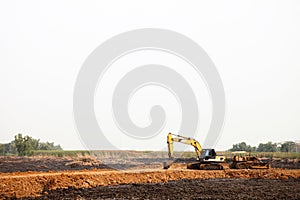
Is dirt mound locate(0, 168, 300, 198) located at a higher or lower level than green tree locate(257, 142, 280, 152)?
lower

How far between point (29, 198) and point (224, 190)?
1356cm

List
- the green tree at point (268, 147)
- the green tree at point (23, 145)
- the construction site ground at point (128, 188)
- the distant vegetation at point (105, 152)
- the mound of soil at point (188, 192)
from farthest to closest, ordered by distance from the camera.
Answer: the green tree at point (268, 147) < the green tree at point (23, 145) < the distant vegetation at point (105, 152) < the construction site ground at point (128, 188) < the mound of soil at point (188, 192)

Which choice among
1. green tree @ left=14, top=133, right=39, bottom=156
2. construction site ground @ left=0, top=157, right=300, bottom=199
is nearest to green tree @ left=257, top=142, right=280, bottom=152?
green tree @ left=14, top=133, right=39, bottom=156

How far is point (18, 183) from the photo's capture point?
95.7 ft

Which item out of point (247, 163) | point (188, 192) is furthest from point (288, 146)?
point (188, 192)

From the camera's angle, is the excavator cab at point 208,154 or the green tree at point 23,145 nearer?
the excavator cab at point 208,154

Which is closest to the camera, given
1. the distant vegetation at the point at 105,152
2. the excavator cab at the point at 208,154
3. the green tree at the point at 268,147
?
the excavator cab at the point at 208,154

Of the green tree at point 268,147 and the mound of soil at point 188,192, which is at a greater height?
the green tree at point 268,147

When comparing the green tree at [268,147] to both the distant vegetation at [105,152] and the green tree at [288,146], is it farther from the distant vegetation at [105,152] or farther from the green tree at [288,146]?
the green tree at [288,146]

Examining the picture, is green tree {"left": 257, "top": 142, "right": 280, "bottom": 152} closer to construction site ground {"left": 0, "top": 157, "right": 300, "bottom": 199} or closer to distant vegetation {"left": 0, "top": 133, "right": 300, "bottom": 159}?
distant vegetation {"left": 0, "top": 133, "right": 300, "bottom": 159}

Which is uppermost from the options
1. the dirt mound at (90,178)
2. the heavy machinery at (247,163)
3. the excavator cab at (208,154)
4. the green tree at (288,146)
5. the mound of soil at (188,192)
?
the green tree at (288,146)

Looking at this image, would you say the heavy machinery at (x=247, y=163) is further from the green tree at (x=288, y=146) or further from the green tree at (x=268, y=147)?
the green tree at (x=268, y=147)

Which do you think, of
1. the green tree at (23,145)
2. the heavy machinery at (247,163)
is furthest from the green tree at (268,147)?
the heavy machinery at (247,163)

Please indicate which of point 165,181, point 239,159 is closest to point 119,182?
point 165,181
